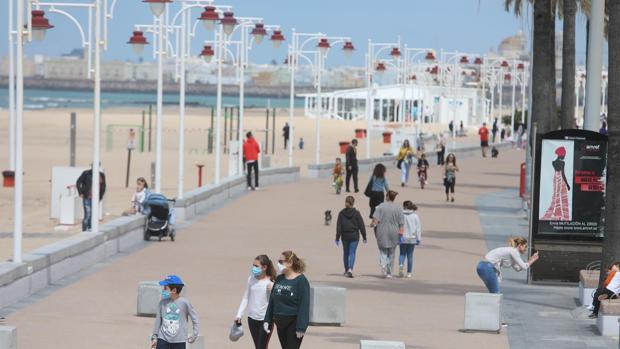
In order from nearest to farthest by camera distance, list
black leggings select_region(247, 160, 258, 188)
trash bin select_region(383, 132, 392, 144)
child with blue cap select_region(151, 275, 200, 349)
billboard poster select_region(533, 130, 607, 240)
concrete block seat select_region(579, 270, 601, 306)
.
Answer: child with blue cap select_region(151, 275, 200, 349)
concrete block seat select_region(579, 270, 601, 306)
billboard poster select_region(533, 130, 607, 240)
black leggings select_region(247, 160, 258, 188)
trash bin select_region(383, 132, 392, 144)

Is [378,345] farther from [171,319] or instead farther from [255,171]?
[255,171]

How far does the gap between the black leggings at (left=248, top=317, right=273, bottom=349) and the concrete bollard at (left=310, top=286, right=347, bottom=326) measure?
3.61 meters

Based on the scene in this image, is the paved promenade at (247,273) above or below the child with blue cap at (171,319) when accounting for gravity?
below

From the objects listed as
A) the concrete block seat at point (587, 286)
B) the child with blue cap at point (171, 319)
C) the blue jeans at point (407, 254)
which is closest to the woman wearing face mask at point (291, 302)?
the child with blue cap at point (171, 319)

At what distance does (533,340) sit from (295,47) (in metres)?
36.3

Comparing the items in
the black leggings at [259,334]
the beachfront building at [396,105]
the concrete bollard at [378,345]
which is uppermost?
the beachfront building at [396,105]

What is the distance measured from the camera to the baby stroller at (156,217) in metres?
28.0

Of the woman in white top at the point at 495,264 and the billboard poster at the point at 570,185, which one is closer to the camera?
the woman in white top at the point at 495,264

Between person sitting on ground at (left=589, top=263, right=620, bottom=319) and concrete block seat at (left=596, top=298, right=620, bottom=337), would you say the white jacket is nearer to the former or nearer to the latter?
person sitting on ground at (left=589, top=263, right=620, bottom=319)

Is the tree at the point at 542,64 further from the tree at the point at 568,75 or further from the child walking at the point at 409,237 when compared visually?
the child walking at the point at 409,237

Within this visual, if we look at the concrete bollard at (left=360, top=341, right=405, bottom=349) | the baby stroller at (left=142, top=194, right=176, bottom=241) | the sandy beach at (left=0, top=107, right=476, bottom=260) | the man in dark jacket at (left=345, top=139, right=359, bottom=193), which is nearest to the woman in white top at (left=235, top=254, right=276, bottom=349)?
the concrete bollard at (left=360, top=341, right=405, bottom=349)

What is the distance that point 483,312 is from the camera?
59.3ft

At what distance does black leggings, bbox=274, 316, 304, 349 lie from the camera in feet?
45.6

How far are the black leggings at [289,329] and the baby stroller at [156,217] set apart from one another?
1418 cm
